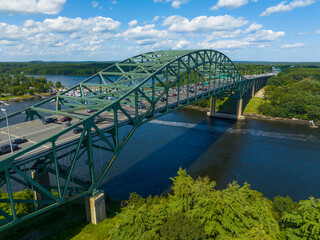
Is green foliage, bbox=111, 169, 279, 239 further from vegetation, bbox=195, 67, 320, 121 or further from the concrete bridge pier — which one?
vegetation, bbox=195, 67, 320, 121

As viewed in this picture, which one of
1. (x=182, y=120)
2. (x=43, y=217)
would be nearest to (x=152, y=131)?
(x=182, y=120)

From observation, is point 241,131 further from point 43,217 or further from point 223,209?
point 43,217

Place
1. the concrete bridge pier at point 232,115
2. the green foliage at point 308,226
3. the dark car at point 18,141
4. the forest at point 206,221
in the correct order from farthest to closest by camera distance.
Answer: the concrete bridge pier at point 232,115 → the dark car at point 18,141 → the forest at point 206,221 → the green foliage at point 308,226

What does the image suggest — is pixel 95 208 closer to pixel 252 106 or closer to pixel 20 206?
pixel 20 206

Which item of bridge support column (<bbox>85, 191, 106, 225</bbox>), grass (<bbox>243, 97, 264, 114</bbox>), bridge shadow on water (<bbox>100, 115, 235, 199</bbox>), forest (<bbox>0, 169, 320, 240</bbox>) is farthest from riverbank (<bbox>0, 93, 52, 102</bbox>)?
bridge support column (<bbox>85, 191, 106, 225</bbox>)

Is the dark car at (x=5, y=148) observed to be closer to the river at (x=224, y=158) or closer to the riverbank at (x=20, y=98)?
the river at (x=224, y=158)

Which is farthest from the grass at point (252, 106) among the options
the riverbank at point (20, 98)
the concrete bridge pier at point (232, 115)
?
the riverbank at point (20, 98)

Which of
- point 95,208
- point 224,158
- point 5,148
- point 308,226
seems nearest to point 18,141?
point 5,148
